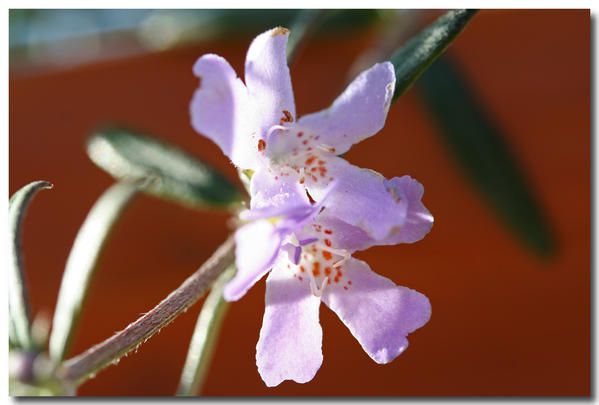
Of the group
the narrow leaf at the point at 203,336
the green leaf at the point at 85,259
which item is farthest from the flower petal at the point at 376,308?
the green leaf at the point at 85,259

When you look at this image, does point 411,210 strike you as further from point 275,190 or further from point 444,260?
point 444,260

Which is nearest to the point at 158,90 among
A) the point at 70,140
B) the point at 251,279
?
the point at 70,140

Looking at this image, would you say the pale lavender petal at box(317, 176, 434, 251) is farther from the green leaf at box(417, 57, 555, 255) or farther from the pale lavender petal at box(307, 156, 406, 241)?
the green leaf at box(417, 57, 555, 255)

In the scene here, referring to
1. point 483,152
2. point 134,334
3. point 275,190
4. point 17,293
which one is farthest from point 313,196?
point 483,152

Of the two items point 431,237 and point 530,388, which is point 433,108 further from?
point 530,388

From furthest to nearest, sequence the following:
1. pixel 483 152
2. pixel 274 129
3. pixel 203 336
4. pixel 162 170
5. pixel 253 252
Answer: pixel 483 152
pixel 162 170
pixel 203 336
pixel 274 129
pixel 253 252

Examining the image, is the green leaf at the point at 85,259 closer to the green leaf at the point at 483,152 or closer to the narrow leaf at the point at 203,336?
the narrow leaf at the point at 203,336

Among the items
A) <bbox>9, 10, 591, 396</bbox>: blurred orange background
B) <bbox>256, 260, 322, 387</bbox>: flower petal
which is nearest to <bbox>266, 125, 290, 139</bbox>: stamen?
<bbox>256, 260, 322, 387</bbox>: flower petal
